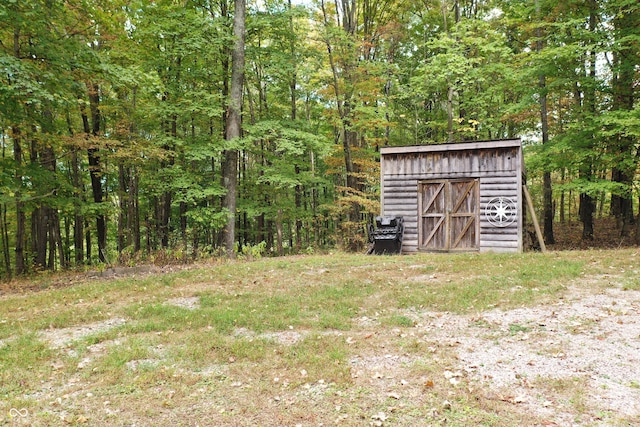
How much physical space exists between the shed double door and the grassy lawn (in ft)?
12.0

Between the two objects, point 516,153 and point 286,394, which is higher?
point 516,153

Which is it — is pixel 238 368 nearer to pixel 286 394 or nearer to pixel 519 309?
pixel 286 394

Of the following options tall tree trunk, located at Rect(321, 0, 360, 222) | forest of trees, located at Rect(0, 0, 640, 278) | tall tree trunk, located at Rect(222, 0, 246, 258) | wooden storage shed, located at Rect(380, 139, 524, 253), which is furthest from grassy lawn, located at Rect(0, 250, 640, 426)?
tall tree trunk, located at Rect(321, 0, 360, 222)

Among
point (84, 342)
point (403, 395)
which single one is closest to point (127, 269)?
point (84, 342)

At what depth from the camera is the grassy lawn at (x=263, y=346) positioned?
3707 millimetres

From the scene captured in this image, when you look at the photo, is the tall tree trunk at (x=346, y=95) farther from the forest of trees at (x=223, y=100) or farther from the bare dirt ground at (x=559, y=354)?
the bare dirt ground at (x=559, y=354)

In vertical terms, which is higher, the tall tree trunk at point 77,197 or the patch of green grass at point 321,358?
the tall tree trunk at point 77,197

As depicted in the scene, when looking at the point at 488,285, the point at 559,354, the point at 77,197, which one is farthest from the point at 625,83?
the point at 77,197

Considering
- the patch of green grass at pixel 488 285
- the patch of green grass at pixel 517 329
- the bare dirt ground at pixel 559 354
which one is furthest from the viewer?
the patch of green grass at pixel 488 285

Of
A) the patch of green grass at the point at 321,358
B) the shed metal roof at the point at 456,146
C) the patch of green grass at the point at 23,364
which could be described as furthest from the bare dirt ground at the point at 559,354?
the shed metal roof at the point at 456,146

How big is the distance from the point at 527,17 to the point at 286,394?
738 inches

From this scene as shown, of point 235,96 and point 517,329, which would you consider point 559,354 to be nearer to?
point 517,329

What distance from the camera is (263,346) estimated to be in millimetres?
5320

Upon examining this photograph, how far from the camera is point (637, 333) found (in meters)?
5.20
